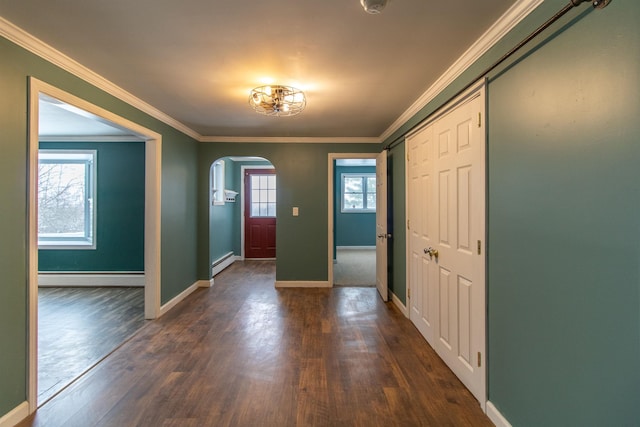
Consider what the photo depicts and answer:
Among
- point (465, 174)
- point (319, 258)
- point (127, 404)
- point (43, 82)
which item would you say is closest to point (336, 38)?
point (465, 174)

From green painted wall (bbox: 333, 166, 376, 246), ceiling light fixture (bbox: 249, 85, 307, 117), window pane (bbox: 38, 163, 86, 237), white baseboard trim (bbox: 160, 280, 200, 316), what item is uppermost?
ceiling light fixture (bbox: 249, 85, 307, 117)

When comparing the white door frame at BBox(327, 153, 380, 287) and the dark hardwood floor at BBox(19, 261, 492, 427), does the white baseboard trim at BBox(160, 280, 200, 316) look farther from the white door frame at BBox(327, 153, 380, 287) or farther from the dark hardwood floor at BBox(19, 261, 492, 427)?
the white door frame at BBox(327, 153, 380, 287)

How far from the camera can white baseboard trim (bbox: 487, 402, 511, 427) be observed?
1730 mm

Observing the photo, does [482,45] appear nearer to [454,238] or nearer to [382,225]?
[454,238]

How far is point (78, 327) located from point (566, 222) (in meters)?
4.26

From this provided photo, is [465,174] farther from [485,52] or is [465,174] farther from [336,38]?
[336,38]

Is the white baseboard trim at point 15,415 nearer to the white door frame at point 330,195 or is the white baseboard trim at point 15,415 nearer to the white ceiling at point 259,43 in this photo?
the white ceiling at point 259,43

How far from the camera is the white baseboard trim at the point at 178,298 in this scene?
369 centimetres

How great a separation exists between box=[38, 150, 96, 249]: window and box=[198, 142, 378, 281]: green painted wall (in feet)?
6.19

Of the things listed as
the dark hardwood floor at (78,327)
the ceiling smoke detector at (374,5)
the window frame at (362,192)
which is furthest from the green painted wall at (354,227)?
the ceiling smoke detector at (374,5)

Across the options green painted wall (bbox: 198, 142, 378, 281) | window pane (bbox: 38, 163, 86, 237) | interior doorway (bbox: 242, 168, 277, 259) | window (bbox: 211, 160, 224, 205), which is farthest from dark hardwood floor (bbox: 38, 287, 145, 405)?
interior doorway (bbox: 242, 168, 277, 259)

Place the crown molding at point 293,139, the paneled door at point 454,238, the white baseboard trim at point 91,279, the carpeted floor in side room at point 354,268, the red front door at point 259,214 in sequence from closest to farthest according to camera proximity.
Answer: the paneled door at point 454,238 < the crown molding at point 293,139 < the white baseboard trim at point 91,279 < the carpeted floor in side room at point 354,268 < the red front door at point 259,214

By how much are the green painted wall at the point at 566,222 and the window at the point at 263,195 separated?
588 centimetres

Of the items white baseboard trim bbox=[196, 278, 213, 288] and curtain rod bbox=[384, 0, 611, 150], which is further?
white baseboard trim bbox=[196, 278, 213, 288]
